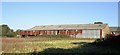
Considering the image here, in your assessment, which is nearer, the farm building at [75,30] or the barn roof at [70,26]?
the farm building at [75,30]

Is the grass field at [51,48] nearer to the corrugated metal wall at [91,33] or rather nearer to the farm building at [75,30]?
the corrugated metal wall at [91,33]

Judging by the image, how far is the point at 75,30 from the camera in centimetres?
6438

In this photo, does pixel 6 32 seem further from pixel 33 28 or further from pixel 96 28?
pixel 96 28

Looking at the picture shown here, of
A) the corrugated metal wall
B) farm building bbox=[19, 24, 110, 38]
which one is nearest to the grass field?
the corrugated metal wall

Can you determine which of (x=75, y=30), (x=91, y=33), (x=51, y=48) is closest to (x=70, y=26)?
(x=75, y=30)

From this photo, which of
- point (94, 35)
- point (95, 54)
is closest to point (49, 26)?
point (94, 35)

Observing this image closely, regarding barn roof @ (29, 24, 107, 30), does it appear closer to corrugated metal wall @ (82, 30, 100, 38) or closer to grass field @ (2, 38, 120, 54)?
corrugated metal wall @ (82, 30, 100, 38)

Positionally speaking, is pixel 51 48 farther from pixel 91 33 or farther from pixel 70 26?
pixel 70 26

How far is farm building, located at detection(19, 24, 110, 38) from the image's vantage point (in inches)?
2422

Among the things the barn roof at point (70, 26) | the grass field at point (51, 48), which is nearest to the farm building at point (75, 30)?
the barn roof at point (70, 26)

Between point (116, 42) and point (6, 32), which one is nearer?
point (116, 42)

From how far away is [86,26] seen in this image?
64750 millimetres

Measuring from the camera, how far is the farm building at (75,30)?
61.5m

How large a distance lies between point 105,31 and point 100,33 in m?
4.17
